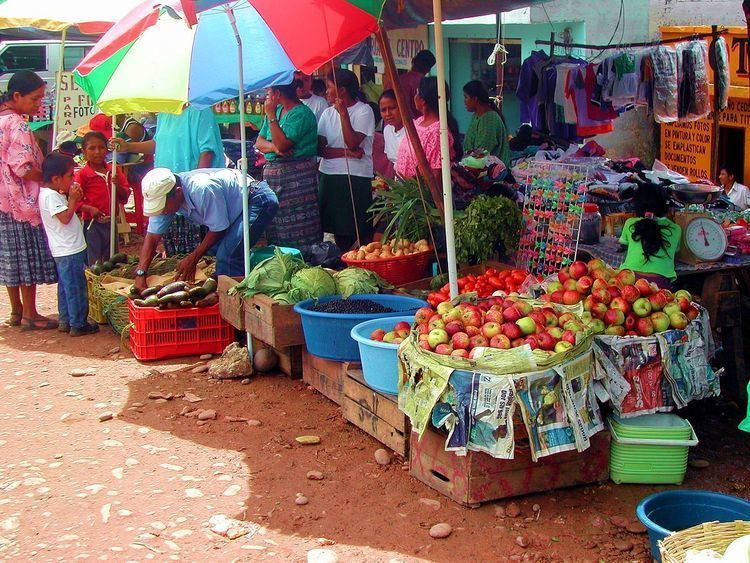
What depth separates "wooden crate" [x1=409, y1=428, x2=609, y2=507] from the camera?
4.50m

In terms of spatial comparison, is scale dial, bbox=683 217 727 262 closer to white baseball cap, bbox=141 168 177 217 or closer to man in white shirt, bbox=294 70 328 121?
white baseball cap, bbox=141 168 177 217

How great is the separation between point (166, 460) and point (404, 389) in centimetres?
164

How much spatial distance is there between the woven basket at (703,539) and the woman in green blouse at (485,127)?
17.3ft

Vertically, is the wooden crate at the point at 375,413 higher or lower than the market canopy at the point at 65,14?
lower

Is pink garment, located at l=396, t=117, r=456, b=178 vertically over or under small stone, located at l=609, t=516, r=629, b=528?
over

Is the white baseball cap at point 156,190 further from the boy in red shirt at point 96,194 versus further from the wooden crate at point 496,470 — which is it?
the wooden crate at point 496,470

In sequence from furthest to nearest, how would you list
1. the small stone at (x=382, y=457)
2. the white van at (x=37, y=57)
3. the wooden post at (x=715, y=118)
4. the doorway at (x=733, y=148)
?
the white van at (x=37, y=57)
the doorway at (x=733, y=148)
the wooden post at (x=715, y=118)
the small stone at (x=382, y=457)

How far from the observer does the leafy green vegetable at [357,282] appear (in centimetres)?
634

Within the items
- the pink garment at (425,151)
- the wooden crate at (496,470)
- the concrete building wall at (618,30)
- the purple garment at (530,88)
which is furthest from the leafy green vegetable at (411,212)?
the concrete building wall at (618,30)

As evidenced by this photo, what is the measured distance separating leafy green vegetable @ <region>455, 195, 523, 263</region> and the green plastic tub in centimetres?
230

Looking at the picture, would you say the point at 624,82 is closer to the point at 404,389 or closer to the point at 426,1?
the point at 426,1

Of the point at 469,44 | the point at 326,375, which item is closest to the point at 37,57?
the point at 469,44

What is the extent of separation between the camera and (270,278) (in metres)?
6.61

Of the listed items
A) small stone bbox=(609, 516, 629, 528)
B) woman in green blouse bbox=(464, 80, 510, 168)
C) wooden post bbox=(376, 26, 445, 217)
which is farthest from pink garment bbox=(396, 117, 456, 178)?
small stone bbox=(609, 516, 629, 528)
